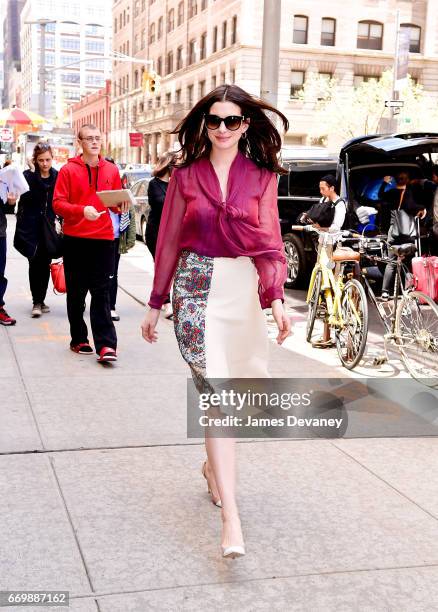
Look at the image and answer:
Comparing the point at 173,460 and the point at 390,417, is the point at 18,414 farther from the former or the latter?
the point at 390,417

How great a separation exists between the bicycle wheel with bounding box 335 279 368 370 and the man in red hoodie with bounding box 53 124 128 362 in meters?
1.99

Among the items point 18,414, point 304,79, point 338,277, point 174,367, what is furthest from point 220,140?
point 304,79

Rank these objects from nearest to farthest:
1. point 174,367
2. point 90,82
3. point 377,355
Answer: point 174,367, point 377,355, point 90,82

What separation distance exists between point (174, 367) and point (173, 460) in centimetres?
232

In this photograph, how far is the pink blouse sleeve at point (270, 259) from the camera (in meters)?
3.55

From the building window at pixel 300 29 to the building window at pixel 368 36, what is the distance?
3645 millimetres

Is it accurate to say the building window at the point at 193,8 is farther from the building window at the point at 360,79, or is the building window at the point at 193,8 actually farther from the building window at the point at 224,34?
the building window at the point at 360,79

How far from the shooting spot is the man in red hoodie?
709cm

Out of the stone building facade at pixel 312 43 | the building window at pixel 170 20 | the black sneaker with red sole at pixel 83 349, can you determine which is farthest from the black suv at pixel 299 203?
the building window at pixel 170 20

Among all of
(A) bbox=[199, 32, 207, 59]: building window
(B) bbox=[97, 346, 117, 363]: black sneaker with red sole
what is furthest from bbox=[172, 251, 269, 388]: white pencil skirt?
(A) bbox=[199, 32, 207, 59]: building window

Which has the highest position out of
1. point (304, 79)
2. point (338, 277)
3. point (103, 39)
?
point (103, 39)

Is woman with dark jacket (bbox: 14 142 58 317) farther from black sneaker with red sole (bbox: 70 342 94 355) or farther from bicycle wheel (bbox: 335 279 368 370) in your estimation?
bicycle wheel (bbox: 335 279 368 370)

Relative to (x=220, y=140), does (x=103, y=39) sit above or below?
above

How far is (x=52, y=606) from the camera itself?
9.95ft
